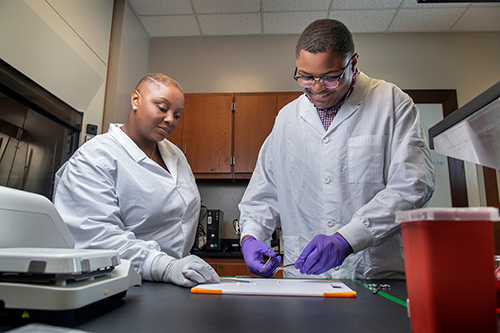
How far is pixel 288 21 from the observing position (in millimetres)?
3029

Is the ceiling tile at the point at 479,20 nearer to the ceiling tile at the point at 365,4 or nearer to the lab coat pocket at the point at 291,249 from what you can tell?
the ceiling tile at the point at 365,4

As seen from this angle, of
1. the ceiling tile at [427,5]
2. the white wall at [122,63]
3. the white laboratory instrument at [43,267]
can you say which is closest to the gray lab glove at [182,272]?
the white laboratory instrument at [43,267]

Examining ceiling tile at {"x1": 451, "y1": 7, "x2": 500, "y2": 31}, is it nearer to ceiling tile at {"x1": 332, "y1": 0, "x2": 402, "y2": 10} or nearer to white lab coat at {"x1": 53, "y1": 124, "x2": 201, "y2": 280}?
ceiling tile at {"x1": 332, "y1": 0, "x2": 402, "y2": 10}

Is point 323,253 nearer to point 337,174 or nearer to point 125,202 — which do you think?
point 337,174

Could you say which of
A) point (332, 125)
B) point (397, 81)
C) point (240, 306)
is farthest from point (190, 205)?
point (397, 81)

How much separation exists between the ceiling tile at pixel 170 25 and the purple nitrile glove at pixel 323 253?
2.67m

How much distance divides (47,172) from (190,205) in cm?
115

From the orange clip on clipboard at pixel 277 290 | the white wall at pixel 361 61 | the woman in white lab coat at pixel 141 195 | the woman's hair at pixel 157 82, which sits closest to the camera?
the orange clip on clipboard at pixel 277 290

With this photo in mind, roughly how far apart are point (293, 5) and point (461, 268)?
2895 millimetres

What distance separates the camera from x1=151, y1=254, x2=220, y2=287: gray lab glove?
0.80 metres

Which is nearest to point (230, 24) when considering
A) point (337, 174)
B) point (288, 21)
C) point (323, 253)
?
point (288, 21)

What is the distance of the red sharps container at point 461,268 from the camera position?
0.33 metres

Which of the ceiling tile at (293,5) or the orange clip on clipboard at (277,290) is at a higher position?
the ceiling tile at (293,5)

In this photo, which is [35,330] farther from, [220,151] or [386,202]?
[220,151]
